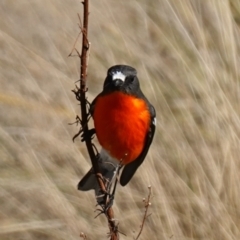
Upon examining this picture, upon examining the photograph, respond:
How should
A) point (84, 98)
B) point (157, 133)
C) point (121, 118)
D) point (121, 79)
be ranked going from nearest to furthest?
1. point (84, 98)
2. point (121, 79)
3. point (121, 118)
4. point (157, 133)

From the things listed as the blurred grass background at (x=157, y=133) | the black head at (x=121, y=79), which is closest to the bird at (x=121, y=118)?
the black head at (x=121, y=79)

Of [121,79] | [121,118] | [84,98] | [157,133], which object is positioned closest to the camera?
[84,98]

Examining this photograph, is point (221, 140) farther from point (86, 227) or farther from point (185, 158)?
point (86, 227)

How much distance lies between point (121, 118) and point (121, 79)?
0.54 ft

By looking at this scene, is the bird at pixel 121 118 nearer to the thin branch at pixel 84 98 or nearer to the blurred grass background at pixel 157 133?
the thin branch at pixel 84 98

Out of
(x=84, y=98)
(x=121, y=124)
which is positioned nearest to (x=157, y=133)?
(x=121, y=124)

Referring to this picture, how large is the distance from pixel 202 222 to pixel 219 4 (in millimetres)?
1072

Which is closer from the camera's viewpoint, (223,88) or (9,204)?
(223,88)

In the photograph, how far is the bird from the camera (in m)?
1.99

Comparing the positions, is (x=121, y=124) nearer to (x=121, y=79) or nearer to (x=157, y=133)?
(x=121, y=79)

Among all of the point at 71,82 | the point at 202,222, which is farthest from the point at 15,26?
the point at 202,222

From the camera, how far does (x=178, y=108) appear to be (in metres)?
3.36

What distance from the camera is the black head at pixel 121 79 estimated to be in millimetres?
1934

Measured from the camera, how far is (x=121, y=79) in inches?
76.7
